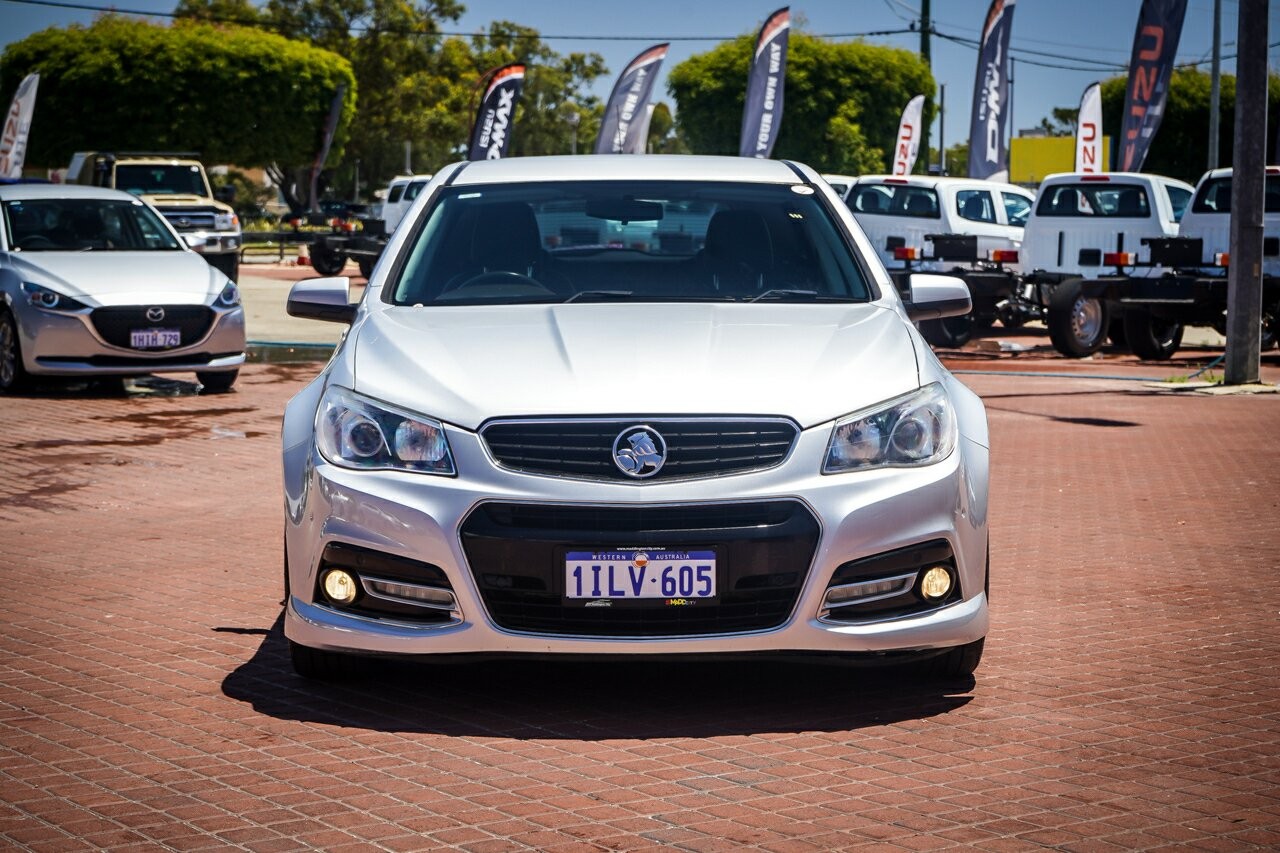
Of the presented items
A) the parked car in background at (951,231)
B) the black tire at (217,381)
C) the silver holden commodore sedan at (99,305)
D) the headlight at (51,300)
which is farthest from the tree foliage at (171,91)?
the headlight at (51,300)

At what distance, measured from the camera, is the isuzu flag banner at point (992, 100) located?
33.3 meters

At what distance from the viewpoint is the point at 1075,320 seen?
19953 millimetres

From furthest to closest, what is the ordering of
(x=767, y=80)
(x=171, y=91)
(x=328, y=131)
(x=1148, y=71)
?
(x=328, y=131) → (x=171, y=91) → (x=767, y=80) → (x=1148, y=71)

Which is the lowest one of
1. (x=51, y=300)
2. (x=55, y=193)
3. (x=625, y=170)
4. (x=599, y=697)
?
(x=599, y=697)

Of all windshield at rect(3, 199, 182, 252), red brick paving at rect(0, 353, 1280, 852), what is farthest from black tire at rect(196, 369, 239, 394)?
red brick paving at rect(0, 353, 1280, 852)

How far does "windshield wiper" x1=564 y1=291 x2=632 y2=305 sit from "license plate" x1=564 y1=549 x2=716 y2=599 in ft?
4.37

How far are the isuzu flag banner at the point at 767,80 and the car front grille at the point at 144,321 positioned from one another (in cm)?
2576

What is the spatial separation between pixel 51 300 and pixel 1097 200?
12520 mm

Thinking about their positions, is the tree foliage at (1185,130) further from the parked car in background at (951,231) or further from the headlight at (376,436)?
the headlight at (376,436)

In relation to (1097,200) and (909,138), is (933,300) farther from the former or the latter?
(909,138)

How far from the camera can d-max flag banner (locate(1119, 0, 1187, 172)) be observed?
85.3 ft

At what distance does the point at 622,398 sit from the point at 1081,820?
1622mm

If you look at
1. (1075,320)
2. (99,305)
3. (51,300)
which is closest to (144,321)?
(99,305)

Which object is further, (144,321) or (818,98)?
(818,98)
